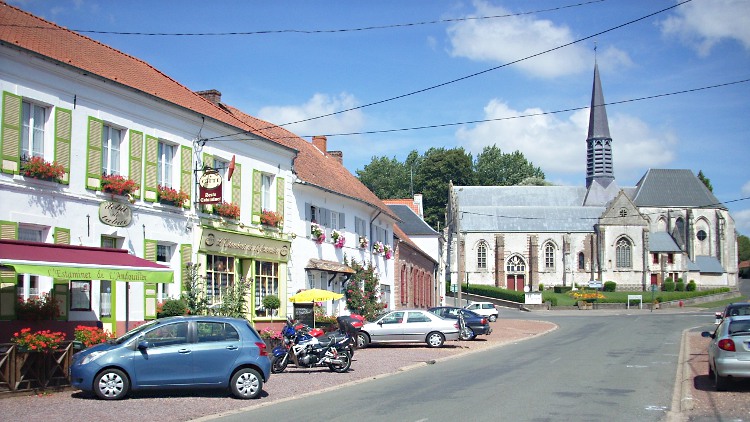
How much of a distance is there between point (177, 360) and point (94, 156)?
269 inches

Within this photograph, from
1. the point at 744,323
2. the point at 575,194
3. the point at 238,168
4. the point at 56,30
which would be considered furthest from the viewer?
the point at 575,194

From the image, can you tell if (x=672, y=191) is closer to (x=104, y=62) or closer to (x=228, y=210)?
(x=228, y=210)

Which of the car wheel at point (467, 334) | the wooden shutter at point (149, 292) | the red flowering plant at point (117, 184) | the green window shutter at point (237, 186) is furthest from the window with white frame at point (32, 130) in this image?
the car wheel at point (467, 334)

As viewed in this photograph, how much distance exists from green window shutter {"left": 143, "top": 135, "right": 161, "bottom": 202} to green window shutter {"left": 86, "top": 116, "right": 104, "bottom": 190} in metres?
1.86

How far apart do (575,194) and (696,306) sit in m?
36.6

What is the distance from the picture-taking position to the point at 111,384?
14203 millimetres

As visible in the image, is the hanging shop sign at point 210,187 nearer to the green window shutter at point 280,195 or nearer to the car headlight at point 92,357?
the green window shutter at point 280,195

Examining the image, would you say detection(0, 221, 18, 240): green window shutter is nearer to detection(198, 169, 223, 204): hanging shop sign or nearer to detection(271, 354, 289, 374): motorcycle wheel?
detection(198, 169, 223, 204): hanging shop sign

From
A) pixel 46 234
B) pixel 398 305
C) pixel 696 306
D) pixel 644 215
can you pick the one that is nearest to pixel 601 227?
pixel 644 215

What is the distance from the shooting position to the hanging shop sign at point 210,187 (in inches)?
885

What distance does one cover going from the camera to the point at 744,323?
16562 mm

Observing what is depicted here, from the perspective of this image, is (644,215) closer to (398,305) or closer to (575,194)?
(575,194)

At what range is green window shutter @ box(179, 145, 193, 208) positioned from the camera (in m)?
22.6

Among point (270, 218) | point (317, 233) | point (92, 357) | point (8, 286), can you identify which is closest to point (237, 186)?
point (270, 218)
